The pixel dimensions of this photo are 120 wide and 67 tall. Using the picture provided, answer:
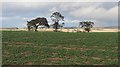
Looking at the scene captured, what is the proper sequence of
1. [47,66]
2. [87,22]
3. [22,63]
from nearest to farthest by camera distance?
[47,66], [22,63], [87,22]

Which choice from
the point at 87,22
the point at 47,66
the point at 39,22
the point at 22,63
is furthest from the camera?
the point at 87,22

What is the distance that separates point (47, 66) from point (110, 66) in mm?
3323

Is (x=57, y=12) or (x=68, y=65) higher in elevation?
(x=57, y=12)

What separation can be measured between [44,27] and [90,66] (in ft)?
348

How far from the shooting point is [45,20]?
117250mm

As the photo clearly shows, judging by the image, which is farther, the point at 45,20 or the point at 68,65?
the point at 45,20

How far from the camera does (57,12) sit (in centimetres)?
11769

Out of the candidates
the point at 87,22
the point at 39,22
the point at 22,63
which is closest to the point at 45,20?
the point at 39,22

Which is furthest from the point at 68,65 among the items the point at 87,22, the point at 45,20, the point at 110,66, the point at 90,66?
the point at 87,22

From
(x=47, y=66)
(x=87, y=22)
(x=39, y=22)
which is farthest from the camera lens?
(x=87, y=22)

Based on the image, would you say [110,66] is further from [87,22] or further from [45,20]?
[87,22]

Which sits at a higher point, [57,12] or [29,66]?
[57,12]

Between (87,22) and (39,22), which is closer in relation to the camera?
(39,22)

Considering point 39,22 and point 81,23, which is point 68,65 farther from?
point 81,23
